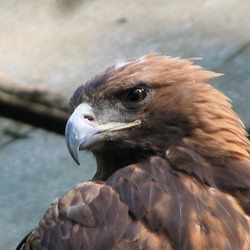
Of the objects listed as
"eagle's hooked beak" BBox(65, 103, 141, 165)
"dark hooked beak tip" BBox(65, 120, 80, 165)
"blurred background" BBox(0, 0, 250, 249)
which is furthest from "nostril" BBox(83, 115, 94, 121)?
"blurred background" BBox(0, 0, 250, 249)

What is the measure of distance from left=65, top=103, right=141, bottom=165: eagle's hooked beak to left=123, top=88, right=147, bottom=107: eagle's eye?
0.26 ft

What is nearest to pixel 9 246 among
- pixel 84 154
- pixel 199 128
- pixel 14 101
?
pixel 84 154

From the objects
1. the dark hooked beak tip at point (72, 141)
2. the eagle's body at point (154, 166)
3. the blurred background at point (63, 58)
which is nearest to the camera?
the eagle's body at point (154, 166)

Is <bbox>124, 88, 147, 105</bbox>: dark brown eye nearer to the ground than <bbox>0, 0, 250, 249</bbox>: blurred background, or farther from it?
farther from it

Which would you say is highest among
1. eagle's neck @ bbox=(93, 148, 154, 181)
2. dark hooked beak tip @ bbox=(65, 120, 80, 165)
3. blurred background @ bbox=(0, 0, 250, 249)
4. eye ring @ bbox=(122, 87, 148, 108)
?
eye ring @ bbox=(122, 87, 148, 108)

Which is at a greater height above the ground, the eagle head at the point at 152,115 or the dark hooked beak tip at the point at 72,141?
the eagle head at the point at 152,115

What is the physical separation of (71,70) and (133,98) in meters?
2.69

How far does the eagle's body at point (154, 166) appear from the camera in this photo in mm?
4098

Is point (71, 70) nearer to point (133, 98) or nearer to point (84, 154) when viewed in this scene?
point (84, 154)

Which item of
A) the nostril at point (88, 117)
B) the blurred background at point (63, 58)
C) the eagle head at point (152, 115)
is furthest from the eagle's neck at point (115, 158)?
the blurred background at point (63, 58)

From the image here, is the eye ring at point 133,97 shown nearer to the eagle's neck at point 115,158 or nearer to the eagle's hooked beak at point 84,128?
the eagle's hooked beak at point 84,128

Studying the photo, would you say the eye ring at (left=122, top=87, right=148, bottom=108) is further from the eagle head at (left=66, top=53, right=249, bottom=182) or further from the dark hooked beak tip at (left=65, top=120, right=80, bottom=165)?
A: the dark hooked beak tip at (left=65, top=120, right=80, bottom=165)

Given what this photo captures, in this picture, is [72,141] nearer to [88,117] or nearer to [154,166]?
[88,117]

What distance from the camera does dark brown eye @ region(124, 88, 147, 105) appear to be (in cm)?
451
